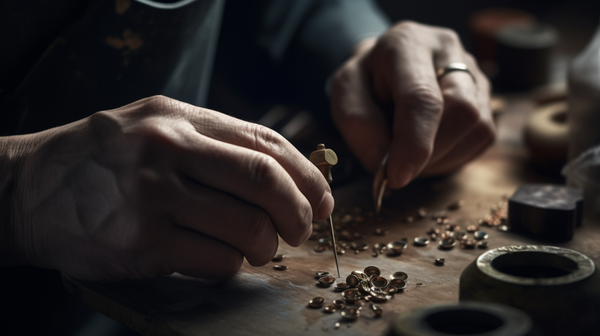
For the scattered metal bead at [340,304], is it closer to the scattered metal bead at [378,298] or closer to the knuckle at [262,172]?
the scattered metal bead at [378,298]

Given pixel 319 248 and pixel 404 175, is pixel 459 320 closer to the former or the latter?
pixel 319 248

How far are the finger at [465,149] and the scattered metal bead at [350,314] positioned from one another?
537 millimetres

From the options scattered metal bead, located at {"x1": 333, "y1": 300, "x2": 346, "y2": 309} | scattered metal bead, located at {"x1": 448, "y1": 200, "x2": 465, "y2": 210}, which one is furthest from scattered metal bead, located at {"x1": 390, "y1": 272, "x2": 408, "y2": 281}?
scattered metal bead, located at {"x1": 448, "y1": 200, "x2": 465, "y2": 210}

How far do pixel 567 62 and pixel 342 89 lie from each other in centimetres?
132

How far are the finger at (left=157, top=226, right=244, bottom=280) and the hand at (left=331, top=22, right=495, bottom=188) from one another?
1.37ft

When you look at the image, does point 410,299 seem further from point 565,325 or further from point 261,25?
point 261,25

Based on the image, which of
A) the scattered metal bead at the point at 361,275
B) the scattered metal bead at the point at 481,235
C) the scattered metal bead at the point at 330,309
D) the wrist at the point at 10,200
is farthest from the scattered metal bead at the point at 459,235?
the wrist at the point at 10,200

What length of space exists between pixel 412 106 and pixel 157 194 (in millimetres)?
549

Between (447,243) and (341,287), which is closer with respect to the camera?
(341,287)

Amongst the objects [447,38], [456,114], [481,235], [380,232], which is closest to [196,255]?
[380,232]

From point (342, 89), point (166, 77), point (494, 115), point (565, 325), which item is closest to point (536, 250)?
point (565, 325)

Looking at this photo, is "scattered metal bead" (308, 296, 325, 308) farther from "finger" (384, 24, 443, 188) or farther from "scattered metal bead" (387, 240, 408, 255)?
"finger" (384, 24, 443, 188)

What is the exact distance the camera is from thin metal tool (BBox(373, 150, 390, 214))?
3.34 ft

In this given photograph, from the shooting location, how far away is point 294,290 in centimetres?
75
